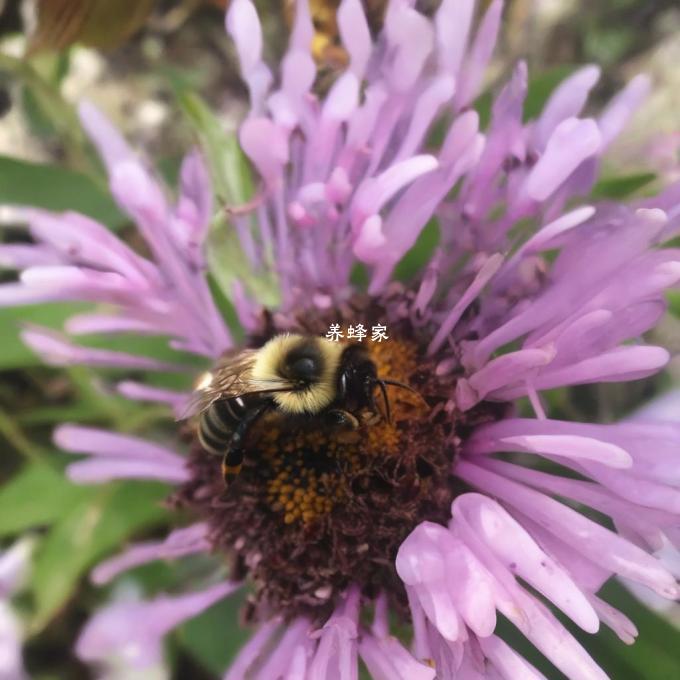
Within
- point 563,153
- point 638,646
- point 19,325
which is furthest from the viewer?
point 19,325

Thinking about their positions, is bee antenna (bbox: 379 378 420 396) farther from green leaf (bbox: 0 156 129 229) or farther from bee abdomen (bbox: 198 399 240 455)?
green leaf (bbox: 0 156 129 229)

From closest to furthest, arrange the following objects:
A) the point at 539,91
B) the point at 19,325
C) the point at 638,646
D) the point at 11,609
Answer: the point at 638,646
the point at 539,91
the point at 19,325
the point at 11,609

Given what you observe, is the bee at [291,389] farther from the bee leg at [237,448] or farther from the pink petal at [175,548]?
the pink petal at [175,548]

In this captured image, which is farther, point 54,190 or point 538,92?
point 54,190

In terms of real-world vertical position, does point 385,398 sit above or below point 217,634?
above

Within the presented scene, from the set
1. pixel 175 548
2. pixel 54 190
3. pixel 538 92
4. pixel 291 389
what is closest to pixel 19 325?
pixel 54 190

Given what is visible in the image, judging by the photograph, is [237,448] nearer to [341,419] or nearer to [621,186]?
[341,419]
